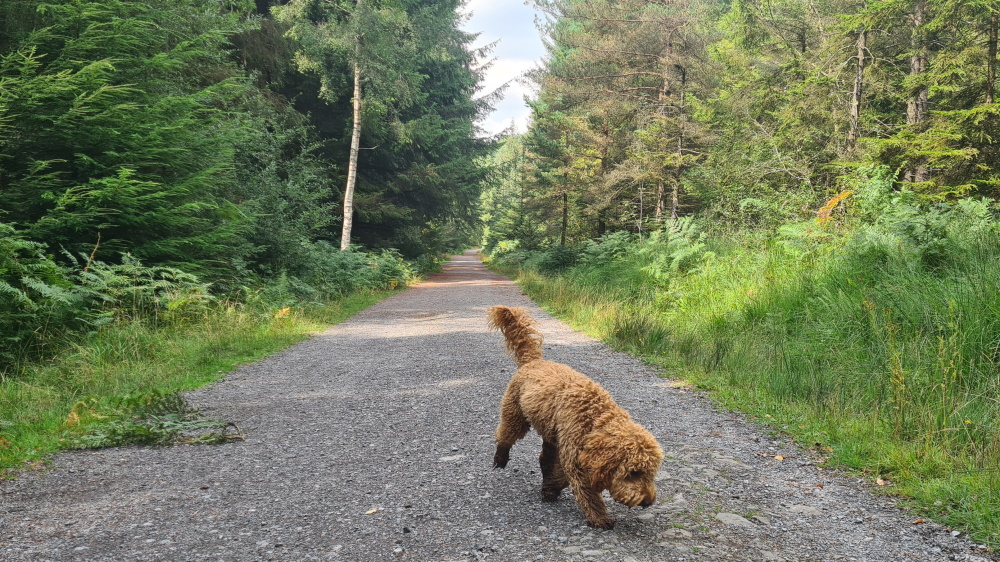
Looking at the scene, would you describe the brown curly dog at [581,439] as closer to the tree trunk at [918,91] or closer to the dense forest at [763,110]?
the dense forest at [763,110]

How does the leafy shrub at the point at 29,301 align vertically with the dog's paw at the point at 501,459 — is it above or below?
above

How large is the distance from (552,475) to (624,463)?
0.75 metres

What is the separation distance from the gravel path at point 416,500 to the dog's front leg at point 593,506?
0.22ft

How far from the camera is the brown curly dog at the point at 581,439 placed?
2.79m

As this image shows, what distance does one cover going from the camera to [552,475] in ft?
11.2

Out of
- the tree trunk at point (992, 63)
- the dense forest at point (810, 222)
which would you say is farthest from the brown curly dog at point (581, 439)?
the tree trunk at point (992, 63)

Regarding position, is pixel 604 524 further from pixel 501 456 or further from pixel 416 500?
pixel 416 500

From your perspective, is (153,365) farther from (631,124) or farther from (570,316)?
(631,124)

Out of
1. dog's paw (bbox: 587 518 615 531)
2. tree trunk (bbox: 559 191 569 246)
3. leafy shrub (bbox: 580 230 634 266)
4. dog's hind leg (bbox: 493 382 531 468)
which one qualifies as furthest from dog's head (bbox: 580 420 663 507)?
tree trunk (bbox: 559 191 569 246)

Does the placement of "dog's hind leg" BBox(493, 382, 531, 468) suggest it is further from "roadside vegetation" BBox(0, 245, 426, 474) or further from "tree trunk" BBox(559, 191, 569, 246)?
"tree trunk" BBox(559, 191, 569, 246)

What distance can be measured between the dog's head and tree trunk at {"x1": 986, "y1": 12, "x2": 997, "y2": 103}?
48.5ft

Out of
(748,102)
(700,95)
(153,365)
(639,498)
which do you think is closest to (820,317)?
(639,498)

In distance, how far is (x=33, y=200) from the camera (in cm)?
810

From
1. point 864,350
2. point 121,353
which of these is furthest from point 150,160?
point 864,350
